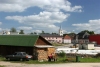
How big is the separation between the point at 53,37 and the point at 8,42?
12002 centimetres

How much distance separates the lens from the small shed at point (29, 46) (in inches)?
1361

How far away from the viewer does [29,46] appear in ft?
116

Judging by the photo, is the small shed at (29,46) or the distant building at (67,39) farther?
the distant building at (67,39)

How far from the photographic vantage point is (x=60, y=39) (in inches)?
6275

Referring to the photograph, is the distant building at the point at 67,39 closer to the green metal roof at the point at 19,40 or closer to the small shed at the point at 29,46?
the green metal roof at the point at 19,40

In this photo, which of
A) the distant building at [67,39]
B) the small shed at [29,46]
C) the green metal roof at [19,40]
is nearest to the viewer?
the small shed at [29,46]

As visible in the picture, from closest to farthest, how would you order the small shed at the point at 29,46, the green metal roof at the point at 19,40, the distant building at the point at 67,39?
the small shed at the point at 29,46 < the green metal roof at the point at 19,40 < the distant building at the point at 67,39

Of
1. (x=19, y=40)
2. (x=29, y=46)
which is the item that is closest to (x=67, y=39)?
(x=19, y=40)

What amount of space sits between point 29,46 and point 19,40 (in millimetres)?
4320

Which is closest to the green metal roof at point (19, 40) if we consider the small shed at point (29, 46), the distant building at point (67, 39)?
the small shed at point (29, 46)

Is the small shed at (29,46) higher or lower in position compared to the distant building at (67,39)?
lower

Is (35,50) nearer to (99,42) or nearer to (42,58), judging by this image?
(42,58)

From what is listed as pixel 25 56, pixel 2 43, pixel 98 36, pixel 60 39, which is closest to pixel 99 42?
pixel 98 36

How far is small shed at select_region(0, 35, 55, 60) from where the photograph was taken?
1361 inches
